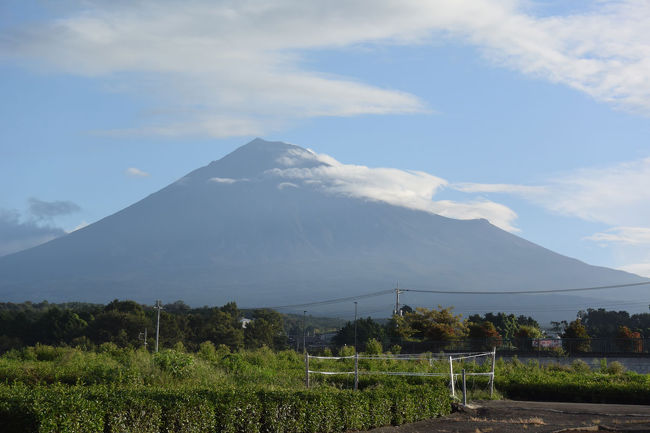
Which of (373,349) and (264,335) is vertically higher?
(264,335)

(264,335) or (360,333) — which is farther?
(264,335)

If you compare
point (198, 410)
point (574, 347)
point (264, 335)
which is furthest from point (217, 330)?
point (198, 410)

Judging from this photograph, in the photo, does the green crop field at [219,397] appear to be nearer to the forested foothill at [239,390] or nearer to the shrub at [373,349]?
the forested foothill at [239,390]

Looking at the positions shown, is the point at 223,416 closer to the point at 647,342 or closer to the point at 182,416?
the point at 182,416

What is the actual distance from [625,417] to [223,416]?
10197 mm

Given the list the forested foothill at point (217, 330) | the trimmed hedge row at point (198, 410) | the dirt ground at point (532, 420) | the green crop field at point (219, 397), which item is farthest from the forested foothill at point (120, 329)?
the trimmed hedge row at point (198, 410)

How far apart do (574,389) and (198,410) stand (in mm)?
15456

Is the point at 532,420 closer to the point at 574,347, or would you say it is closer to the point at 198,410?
the point at 198,410

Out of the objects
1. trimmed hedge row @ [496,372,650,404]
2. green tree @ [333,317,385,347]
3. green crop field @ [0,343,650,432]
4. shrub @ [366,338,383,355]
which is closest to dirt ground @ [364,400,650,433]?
green crop field @ [0,343,650,432]

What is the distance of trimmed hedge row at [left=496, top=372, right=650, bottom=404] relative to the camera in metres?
23.6

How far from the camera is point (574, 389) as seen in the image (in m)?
24.6

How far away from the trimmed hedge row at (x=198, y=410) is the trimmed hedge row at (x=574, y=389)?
9.04 m

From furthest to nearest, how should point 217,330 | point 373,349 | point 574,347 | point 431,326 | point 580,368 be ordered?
point 217,330, point 431,326, point 574,347, point 373,349, point 580,368

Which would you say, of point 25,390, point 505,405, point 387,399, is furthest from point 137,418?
point 505,405
